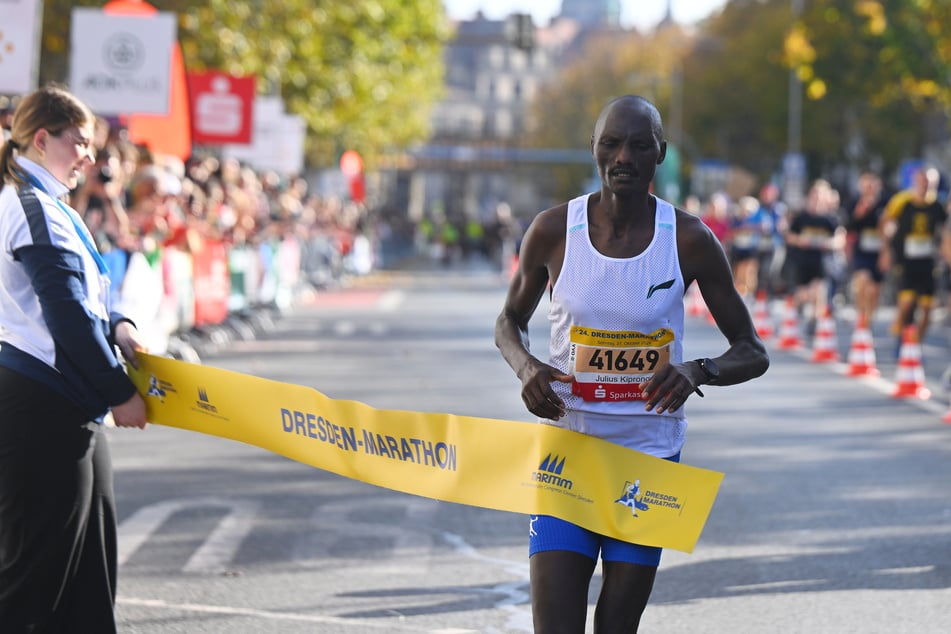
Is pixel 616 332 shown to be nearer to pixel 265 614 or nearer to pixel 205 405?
pixel 205 405

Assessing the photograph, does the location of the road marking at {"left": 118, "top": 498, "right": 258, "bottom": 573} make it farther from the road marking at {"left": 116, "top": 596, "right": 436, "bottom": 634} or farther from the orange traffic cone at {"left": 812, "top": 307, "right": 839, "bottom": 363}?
the orange traffic cone at {"left": 812, "top": 307, "right": 839, "bottom": 363}

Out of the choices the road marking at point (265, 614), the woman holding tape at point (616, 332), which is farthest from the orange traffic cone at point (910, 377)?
the woman holding tape at point (616, 332)

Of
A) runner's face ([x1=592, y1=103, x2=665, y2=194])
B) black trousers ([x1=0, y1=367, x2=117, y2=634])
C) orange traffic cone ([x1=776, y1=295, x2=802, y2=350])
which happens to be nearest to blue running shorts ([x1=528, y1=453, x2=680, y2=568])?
runner's face ([x1=592, y1=103, x2=665, y2=194])

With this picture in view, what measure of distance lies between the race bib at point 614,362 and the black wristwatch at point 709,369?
0.32ft

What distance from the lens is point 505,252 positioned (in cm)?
5306

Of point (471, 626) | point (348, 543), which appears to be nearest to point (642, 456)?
point (471, 626)

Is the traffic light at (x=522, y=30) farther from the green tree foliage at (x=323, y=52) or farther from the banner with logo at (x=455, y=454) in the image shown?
the banner with logo at (x=455, y=454)

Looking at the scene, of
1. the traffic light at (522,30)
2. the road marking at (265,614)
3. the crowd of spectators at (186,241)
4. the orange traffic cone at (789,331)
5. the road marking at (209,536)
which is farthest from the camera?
the traffic light at (522,30)

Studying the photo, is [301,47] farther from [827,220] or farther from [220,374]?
[220,374]

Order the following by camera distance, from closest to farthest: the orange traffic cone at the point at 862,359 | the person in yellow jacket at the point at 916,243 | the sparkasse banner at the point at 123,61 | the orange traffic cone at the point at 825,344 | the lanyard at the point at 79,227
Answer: the lanyard at the point at 79,227 → the orange traffic cone at the point at 862,359 → the person in yellow jacket at the point at 916,243 → the sparkasse banner at the point at 123,61 → the orange traffic cone at the point at 825,344

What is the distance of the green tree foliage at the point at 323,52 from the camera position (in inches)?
1264

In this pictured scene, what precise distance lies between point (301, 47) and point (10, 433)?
36.2 m

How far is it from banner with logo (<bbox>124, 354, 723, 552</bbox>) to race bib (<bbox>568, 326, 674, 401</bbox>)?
133 mm

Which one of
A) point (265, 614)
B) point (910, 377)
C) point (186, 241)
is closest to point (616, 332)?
point (265, 614)
